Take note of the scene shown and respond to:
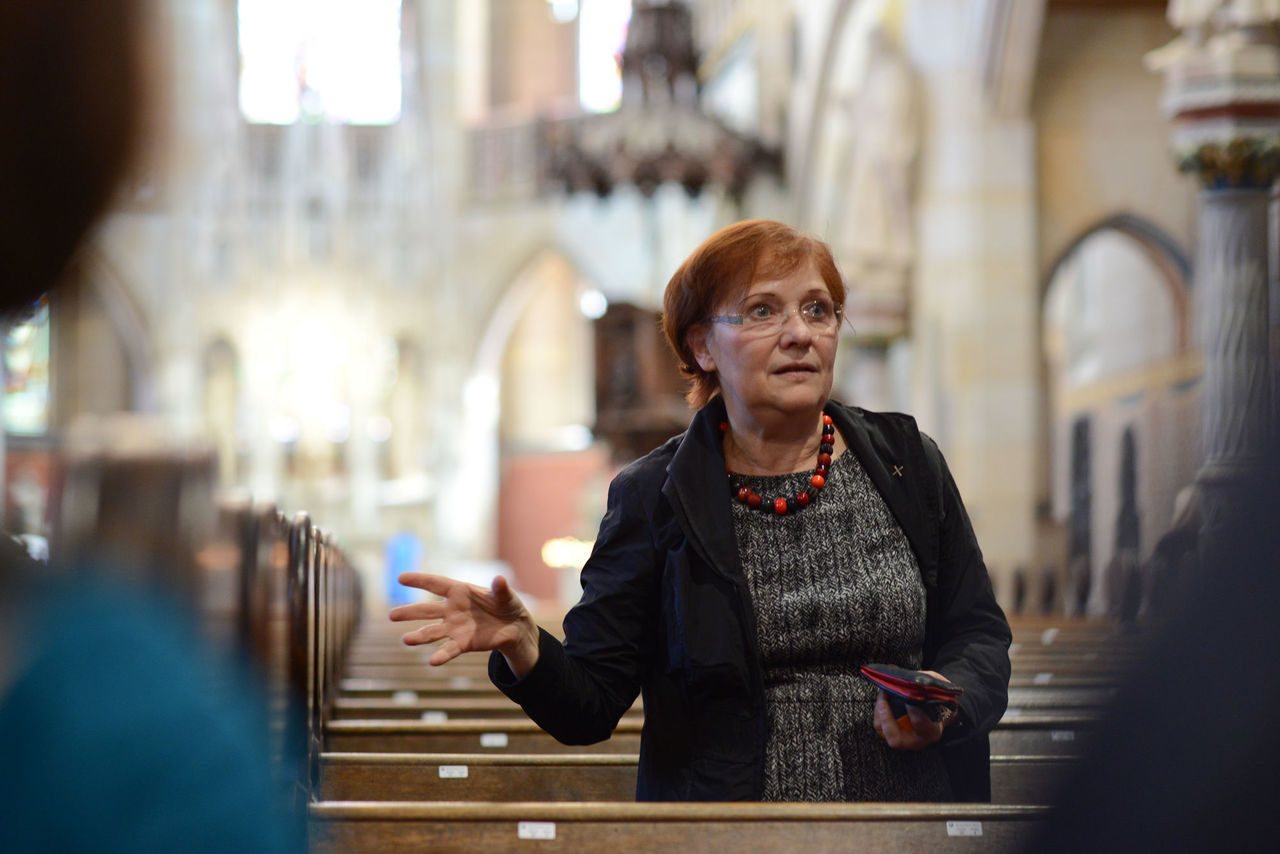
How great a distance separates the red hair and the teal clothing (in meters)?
1.46

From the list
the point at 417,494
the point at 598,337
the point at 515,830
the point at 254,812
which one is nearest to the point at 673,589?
the point at 515,830

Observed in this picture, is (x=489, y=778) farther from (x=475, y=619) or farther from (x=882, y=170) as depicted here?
(x=882, y=170)

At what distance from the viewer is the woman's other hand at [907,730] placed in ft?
6.13

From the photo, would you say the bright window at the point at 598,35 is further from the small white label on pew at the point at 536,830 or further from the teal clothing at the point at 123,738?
the teal clothing at the point at 123,738

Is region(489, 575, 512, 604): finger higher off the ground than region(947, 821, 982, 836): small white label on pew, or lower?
higher

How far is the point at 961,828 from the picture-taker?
5.72 ft

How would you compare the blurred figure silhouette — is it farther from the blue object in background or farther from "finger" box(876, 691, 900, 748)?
the blue object in background

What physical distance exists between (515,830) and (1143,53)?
27.0 feet

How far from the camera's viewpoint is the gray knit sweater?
1939 mm

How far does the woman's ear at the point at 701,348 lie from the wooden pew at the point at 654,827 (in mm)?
661

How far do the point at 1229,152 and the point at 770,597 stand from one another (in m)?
4.95

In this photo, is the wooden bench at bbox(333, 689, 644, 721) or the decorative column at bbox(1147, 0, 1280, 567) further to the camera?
the decorative column at bbox(1147, 0, 1280, 567)

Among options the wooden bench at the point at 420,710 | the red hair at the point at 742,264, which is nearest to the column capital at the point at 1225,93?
the wooden bench at the point at 420,710

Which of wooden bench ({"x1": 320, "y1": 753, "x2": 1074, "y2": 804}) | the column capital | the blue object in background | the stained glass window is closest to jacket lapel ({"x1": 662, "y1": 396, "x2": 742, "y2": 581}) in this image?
wooden bench ({"x1": 320, "y1": 753, "x2": 1074, "y2": 804})
